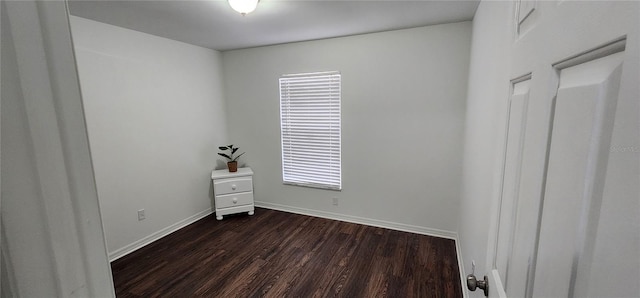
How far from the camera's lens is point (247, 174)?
11.5ft

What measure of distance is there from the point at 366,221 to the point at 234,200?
5.86 ft

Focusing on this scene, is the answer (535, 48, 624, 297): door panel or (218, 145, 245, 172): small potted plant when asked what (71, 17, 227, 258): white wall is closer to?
(218, 145, 245, 172): small potted plant

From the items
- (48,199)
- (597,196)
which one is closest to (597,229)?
(597,196)

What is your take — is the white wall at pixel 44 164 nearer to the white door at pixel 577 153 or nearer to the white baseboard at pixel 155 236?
the white door at pixel 577 153

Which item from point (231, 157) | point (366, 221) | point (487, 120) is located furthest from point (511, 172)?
point (231, 157)

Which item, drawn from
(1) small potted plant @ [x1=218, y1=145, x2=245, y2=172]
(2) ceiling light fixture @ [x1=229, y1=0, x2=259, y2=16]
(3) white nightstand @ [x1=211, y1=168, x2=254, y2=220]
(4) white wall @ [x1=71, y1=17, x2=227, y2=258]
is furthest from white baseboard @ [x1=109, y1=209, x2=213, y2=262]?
(2) ceiling light fixture @ [x1=229, y1=0, x2=259, y2=16]

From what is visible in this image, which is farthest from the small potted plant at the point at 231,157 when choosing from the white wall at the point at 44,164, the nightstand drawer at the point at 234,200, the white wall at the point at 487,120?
the white wall at the point at 44,164

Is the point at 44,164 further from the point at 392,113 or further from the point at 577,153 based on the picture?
the point at 392,113

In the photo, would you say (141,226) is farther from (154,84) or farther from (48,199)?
(48,199)

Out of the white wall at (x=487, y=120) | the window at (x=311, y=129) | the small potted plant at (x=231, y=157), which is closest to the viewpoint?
the white wall at (x=487, y=120)

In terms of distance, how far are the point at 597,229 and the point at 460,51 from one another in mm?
2698

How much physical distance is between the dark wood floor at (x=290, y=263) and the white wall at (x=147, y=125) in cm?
37

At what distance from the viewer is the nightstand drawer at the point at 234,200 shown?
3422mm

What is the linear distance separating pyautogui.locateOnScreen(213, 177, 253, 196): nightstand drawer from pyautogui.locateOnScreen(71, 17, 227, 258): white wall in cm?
31
